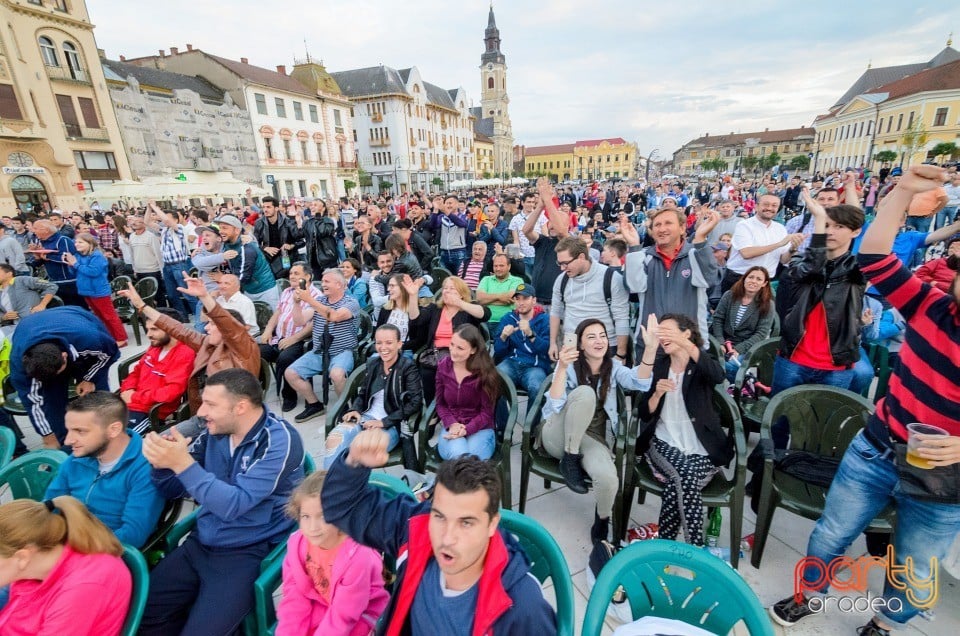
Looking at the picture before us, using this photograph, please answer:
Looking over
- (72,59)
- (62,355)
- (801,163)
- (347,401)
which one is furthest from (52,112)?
(801,163)

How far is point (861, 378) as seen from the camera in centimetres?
303

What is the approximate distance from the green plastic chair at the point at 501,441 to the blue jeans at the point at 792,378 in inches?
74.5

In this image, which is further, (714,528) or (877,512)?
(714,528)

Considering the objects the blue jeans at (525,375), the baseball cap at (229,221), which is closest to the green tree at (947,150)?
the blue jeans at (525,375)

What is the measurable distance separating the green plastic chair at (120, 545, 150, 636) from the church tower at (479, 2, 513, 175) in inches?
3052

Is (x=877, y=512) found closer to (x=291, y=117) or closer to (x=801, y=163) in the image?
(x=291, y=117)

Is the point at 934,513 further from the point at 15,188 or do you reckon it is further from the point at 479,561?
the point at 15,188

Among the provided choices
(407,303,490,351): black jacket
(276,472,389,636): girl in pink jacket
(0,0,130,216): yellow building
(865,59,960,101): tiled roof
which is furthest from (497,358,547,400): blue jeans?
(865,59,960,101): tiled roof

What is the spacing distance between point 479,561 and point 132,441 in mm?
2050

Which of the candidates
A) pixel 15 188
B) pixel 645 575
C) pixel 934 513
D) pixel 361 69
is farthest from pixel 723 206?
pixel 361 69

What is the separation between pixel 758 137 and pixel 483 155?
A: 2753 inches

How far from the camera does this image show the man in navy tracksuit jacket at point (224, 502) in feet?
6.39

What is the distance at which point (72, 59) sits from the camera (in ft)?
74.3

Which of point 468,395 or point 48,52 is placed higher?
point 48,52
